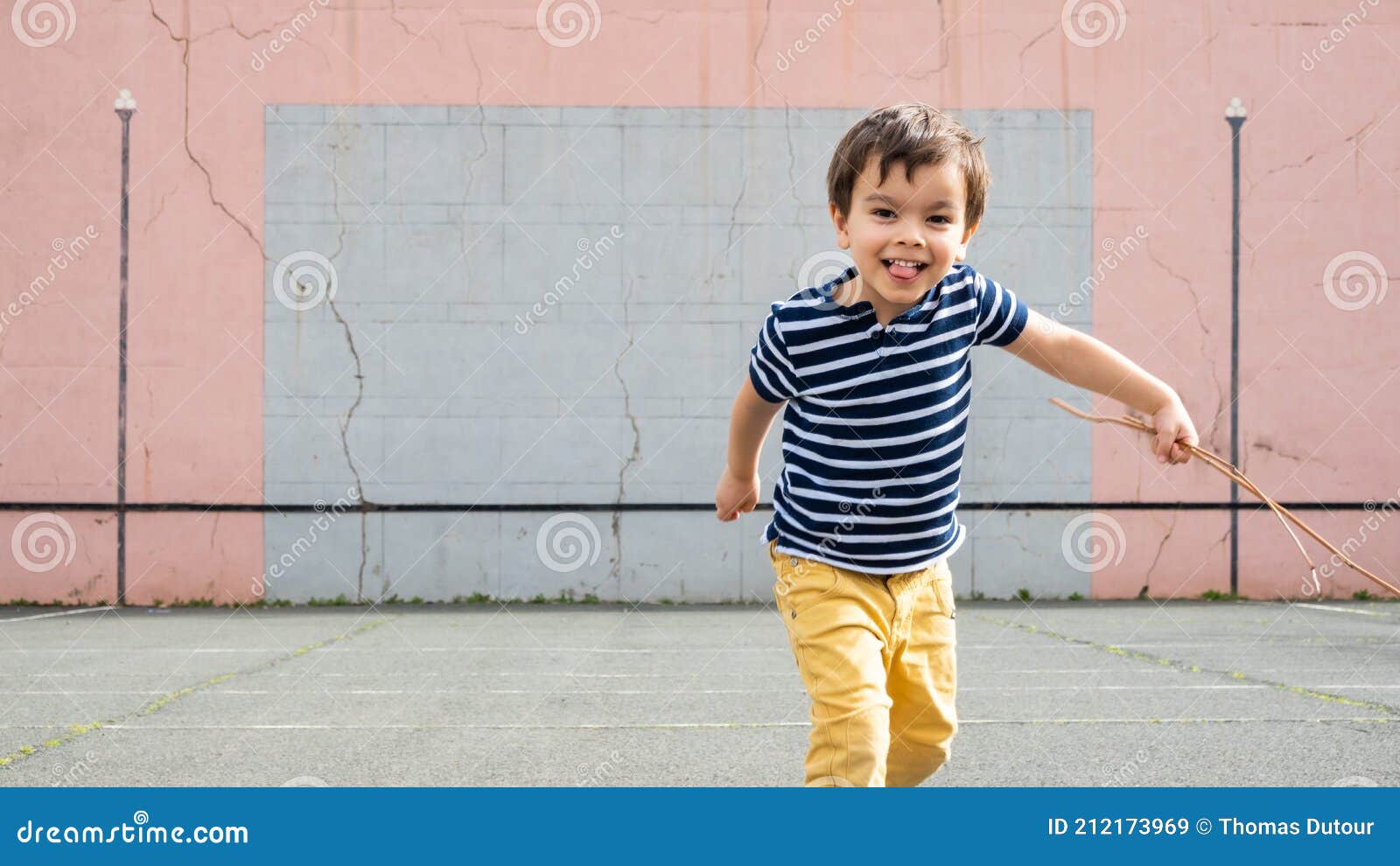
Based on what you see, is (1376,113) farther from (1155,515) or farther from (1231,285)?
(1155,515)

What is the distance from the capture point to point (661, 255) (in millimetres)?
12227

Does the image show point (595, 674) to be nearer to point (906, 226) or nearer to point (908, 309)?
point (908, 309)

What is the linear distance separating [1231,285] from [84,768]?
10.5 m

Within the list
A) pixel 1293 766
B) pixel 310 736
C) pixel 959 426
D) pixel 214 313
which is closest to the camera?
pixel 959 426

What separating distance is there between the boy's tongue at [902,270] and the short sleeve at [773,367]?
0.96 ft

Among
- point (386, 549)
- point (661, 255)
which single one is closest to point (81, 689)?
point (386, 549)

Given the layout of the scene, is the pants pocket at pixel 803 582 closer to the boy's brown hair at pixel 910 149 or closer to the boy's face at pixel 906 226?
the boy's face at pixel 906 226

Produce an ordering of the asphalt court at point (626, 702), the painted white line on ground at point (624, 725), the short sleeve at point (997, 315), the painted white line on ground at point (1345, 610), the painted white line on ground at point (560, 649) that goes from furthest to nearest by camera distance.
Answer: the painted white line on ground at point (1345, 610)
the painted white line on ground at point (560, 649)
the painted white line on ground at point (624, 725)
the asphalt court at point (626, 702)
the short sleeve at point (997, 315)

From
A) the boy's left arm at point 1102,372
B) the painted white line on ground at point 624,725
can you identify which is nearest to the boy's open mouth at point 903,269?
the boy's left arm at point 1102,372

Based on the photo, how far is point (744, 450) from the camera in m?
3.06

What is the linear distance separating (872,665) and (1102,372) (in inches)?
30.6

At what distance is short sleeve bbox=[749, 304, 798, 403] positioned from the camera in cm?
292

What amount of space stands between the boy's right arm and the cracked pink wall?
30.7 feet

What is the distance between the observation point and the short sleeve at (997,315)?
116 inches
